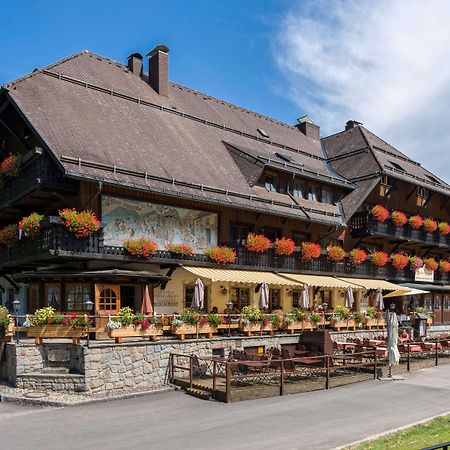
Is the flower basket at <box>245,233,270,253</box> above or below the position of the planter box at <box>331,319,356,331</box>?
above

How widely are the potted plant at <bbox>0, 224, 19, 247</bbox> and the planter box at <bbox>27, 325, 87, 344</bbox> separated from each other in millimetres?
6204

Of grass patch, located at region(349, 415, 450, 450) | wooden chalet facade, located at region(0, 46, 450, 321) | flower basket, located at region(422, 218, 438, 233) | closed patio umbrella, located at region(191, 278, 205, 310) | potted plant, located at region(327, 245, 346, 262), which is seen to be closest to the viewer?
grass patch, located at region(349, 415, 450, 450)

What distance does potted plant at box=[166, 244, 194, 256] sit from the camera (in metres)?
22.5

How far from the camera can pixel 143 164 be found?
22641 millimetres

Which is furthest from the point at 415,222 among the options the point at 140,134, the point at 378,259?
the point at 140,134

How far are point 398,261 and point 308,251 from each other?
9.54 m

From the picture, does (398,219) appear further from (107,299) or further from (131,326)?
(131,326)

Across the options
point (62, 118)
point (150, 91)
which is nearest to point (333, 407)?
point (62, 118)

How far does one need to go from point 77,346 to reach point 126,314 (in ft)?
6.32

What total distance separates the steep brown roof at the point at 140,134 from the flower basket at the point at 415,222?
20.3 feet

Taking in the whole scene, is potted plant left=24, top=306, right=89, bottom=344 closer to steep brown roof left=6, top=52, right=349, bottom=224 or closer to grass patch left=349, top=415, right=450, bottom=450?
steep brown roof left=6, top=52, right=349, bottom=224

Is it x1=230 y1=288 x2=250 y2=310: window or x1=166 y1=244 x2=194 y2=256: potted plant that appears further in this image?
x1=230 y1=288 x2=250 y2=310: window

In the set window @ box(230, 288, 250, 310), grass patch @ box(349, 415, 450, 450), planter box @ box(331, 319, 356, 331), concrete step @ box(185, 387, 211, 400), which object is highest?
window @ box(230, 288, 250, 310)

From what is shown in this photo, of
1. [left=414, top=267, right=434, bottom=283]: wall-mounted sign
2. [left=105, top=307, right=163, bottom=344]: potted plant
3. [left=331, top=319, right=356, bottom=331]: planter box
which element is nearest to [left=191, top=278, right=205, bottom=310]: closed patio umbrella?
[left=105, top=307, right=163, bottom=344]: potted plant
